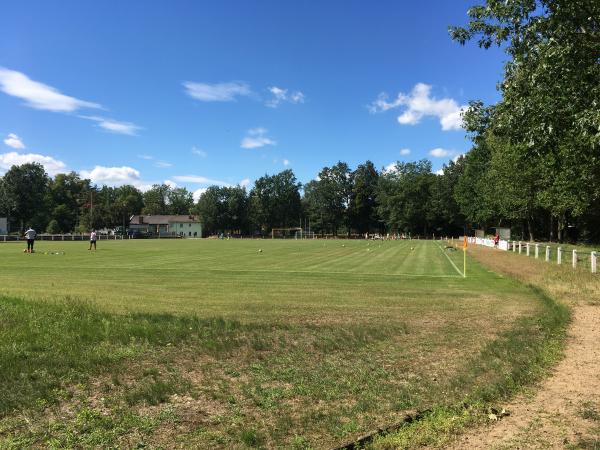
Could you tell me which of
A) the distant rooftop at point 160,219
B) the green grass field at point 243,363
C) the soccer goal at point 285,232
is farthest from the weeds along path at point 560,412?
the distant rooftop at point 160,219

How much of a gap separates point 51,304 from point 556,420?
32.4ft

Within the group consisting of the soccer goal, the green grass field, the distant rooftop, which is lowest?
the green grass field

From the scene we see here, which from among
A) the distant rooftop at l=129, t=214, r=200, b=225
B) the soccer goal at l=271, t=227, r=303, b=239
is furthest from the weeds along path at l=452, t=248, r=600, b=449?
the distant rooftop at l=129, t=214, r=200, b=225

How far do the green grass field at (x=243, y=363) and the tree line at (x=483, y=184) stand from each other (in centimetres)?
419

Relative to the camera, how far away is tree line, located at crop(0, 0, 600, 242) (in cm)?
1043

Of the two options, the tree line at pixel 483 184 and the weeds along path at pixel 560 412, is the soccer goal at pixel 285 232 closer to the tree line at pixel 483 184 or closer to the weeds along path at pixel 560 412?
the tree line at pixel 483 184

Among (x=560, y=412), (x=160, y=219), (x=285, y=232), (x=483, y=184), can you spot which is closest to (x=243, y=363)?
(x=560, y=412)

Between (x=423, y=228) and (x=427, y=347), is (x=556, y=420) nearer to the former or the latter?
(x=427, y=347)

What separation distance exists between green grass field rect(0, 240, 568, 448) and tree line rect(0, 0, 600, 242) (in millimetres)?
4192

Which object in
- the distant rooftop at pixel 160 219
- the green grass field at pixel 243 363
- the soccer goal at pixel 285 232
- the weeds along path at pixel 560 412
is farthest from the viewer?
the distant rooftop at pixel 160 219

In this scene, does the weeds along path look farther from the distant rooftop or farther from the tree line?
the distant rooftop

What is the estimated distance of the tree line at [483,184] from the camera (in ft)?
34.2

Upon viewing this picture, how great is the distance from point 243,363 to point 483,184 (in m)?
67.4

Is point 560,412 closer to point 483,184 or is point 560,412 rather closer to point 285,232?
point 483,184
